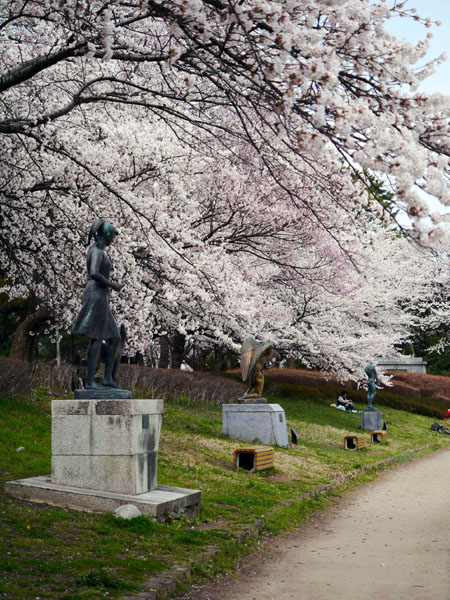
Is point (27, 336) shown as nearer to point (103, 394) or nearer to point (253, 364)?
point (253, 364)

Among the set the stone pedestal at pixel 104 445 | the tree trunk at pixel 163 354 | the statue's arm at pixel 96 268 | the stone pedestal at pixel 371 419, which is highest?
the statue's arm at pixel 96 268

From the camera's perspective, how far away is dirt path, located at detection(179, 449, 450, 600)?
5.82 meters

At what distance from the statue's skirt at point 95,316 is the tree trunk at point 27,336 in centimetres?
1076

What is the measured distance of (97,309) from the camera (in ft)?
27.1

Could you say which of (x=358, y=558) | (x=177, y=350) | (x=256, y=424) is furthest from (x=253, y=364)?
(x=177, y=350)

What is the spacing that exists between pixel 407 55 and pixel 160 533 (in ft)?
17.1

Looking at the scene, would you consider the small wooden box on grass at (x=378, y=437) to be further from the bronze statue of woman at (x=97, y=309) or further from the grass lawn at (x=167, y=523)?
the bronze statue of woman at (x=97, y=309)

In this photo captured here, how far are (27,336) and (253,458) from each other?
10755 mm

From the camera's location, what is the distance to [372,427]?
2259 centimetres

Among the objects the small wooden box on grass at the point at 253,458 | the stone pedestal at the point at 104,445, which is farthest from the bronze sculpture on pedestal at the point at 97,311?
the small wooden box on grass at the point at 253,458

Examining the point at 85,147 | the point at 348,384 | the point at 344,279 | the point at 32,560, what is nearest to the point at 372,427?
the point at 344,279

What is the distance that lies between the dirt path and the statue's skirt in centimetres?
321

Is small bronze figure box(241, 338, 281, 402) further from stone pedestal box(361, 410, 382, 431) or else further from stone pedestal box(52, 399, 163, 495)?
stone pedestal box(52, 399, 163, 495)

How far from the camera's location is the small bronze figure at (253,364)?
16031mm
